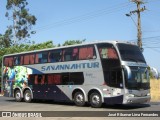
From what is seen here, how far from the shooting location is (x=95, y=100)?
2127 centimetres

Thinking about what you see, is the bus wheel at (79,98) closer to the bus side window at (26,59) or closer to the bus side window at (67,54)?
the bus side window at (67,54)

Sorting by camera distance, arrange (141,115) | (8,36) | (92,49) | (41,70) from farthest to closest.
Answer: (8,36) < (41,70) < (92,49) < (141,115)

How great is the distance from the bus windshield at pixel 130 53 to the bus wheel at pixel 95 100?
2.73 metres

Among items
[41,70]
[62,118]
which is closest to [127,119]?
[62,118]

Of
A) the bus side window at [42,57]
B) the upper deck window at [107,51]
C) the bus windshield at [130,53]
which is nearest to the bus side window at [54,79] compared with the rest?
the bus side window at [42,57]

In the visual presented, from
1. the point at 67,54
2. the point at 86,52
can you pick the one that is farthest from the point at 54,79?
the point at 86,52

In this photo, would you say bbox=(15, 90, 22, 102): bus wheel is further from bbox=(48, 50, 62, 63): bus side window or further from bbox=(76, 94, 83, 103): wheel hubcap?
bbox=(76, 94, 83, 103): wheel hubcap

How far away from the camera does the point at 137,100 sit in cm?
2016

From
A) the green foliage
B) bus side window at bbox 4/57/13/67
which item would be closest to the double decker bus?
bus side window at bbox 4/57/13/67

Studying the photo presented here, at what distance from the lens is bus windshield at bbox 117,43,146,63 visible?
20.2 meters

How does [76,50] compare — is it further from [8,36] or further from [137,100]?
[8,36]

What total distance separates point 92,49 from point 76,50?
145 centimetres

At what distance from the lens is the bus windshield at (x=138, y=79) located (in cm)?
1983

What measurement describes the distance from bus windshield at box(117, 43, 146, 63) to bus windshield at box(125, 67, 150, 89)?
1.93ft
